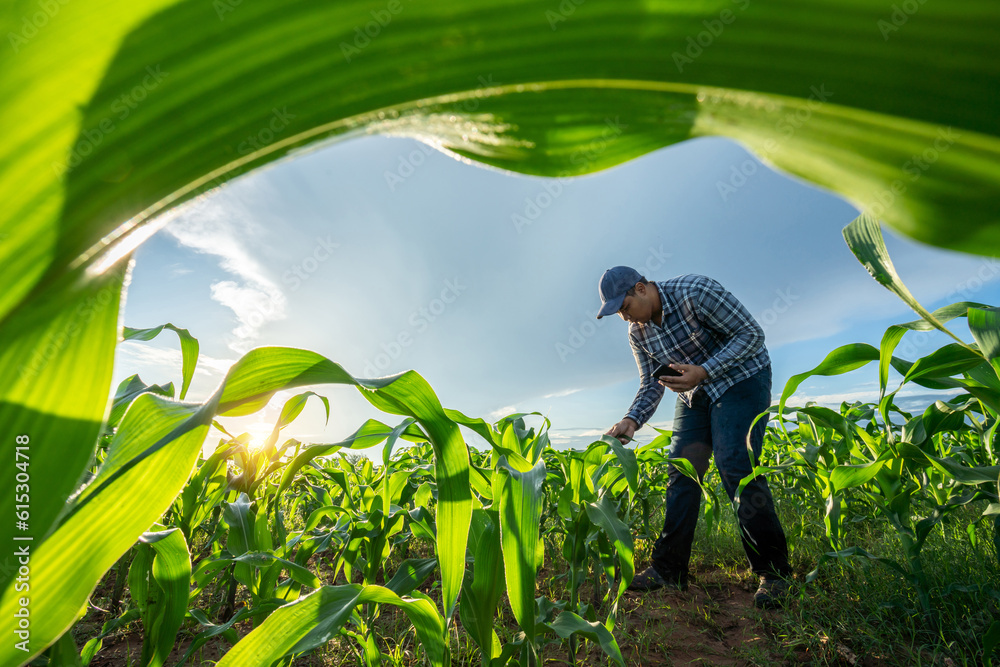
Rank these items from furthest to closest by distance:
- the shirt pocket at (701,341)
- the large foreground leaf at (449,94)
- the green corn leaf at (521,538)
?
1. the shirt pocket at (701,341)
2. the green corn leaf at (521,538)
3. the large foreground leaf at (449,94)

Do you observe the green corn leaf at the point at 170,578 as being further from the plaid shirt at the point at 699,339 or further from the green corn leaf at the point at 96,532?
the plaid shirt at the point at 699,339

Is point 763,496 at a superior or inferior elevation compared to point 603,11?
inferior

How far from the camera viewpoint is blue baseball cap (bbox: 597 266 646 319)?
2602 millimetres

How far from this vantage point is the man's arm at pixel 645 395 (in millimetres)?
2572

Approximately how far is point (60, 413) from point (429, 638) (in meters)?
0.82

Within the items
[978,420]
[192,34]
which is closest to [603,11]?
[192,34]

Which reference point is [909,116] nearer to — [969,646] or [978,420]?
[969,646]

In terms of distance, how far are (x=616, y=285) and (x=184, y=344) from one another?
2.15m

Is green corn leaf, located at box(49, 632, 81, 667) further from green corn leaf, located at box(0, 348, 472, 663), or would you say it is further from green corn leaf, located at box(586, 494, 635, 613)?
green corn leaf, located at box(586, 494, 635, 613)

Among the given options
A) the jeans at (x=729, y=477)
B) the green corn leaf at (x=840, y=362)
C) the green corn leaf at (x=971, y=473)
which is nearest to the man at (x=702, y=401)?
the jeans at (x=729, y=477)

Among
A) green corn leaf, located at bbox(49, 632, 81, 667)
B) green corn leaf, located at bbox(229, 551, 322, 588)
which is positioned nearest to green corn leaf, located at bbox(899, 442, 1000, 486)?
green corn leaf, located at bbox(229, 551, 322, 588)

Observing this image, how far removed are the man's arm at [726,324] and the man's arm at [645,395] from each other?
44 centimetres

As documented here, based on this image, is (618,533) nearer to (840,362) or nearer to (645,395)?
(840,362)

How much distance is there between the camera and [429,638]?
86cm
